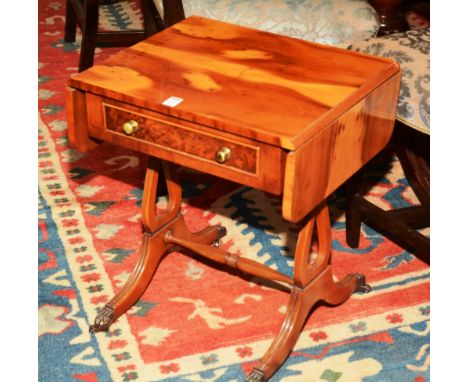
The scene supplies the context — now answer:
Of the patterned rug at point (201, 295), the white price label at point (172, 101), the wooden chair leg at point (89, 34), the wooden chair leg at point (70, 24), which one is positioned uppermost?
the white price label at point (172, 101)

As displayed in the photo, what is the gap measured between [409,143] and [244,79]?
858mm

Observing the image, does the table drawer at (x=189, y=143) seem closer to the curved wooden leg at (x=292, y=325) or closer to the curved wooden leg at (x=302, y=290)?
the curved wooden leg at (x=302, y=290)

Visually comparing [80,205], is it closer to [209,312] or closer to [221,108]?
[209,312]

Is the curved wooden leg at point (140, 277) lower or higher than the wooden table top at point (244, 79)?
lower

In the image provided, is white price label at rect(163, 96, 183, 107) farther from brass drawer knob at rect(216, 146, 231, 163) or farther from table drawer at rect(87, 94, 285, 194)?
brass drawer knob at rect(216, 146, 231, 163)

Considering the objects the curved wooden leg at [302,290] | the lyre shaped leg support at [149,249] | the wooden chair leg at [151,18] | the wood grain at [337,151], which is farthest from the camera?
the wooden chair leg at [151,18]

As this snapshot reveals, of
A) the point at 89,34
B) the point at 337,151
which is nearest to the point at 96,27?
the point at 89,34

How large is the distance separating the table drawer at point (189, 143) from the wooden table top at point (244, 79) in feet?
0.10

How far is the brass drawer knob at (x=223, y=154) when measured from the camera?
1.86m

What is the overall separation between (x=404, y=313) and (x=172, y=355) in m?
0.69

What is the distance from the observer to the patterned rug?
2312 millimetres

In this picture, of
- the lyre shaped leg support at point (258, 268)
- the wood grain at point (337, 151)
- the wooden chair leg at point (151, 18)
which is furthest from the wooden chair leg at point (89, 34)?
the wood grain at point (337, 151)

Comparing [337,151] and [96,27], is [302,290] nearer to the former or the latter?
[337,151]

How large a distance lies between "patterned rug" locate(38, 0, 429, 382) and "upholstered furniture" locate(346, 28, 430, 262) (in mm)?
115
